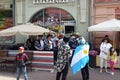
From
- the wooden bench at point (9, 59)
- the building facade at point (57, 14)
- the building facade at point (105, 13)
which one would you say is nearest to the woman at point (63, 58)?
the wooden bench at point (9, 59)

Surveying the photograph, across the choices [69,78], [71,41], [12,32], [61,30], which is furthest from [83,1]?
[69,78]

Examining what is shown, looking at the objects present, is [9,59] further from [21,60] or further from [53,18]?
[53,18]

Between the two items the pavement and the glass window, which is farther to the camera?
the glass window

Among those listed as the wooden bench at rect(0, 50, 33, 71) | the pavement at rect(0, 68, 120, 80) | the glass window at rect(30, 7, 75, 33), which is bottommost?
the pavement at rect(0, 68, 120, 80)

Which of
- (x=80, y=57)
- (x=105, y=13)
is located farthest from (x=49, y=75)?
(x=105, y=13)

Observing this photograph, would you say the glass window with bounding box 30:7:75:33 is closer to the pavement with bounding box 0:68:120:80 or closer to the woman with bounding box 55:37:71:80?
the pavement with bounding box 0:68:120:80

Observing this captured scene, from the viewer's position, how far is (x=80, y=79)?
11734 millimetres

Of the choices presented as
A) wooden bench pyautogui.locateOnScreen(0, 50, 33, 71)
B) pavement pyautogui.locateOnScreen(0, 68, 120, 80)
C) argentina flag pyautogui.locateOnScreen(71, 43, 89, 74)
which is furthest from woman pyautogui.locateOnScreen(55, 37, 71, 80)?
wooden bench pyautogui.locateOnScreen(0, 50, 33, 71)

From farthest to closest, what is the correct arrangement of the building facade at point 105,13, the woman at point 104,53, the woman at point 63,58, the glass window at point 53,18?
the glass window at point 53,18, the building facade at point 105,13, the woman at point 104,53, the woman at point 63,58

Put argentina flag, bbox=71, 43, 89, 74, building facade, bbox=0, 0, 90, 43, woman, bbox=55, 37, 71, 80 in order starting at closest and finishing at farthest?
woman, bbox=55, 37, 71, 80
argentina flag, bbox=71, 43, 89, 74
building facade, bbox=0, 0, 90, 43

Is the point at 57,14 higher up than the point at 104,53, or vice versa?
the point at 57,14

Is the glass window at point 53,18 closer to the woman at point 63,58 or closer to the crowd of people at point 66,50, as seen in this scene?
the crowd of people at point 66,50

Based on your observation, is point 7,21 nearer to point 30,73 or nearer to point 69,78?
point 30,73

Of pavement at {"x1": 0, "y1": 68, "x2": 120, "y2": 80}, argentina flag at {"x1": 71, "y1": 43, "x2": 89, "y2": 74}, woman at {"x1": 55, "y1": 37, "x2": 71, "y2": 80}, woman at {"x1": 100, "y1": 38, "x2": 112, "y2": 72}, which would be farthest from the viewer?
woman at {"x1": 100, "y1": 38, "x2": 112, "y2": 72}
